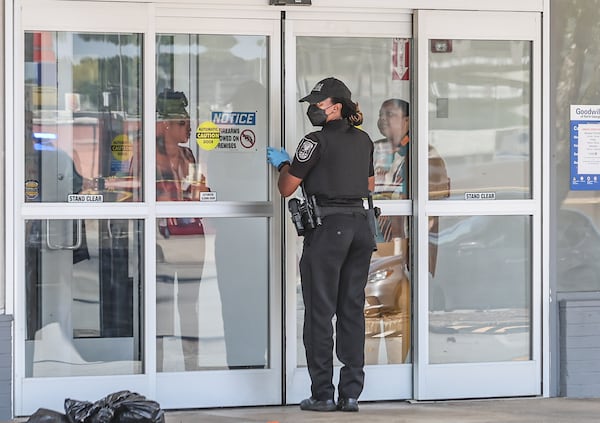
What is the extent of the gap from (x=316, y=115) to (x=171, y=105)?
3.35ft

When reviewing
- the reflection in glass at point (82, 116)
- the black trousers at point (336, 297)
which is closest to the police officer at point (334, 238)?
the black trousers at point (336, 297)

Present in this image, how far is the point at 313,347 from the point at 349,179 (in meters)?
1.05

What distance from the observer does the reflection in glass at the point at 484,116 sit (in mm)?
6816

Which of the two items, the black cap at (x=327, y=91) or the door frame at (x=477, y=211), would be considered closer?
the black cap at (x=327, y=91)

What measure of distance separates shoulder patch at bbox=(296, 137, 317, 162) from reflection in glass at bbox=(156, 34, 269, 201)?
2.03 ft

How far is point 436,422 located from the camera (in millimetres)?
6164

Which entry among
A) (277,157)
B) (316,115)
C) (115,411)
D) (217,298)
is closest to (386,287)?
(217,298)

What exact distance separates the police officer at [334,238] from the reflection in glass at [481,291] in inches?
31.2

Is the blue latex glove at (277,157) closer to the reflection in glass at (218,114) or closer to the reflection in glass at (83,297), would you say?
the reflection in glass at (218,114)

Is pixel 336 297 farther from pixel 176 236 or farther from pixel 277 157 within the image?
pixel 176 236

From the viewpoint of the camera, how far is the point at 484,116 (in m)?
6.90

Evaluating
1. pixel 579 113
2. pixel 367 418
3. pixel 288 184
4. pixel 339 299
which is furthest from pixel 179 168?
pixel 579 113

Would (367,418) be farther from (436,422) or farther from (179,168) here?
(179,168)

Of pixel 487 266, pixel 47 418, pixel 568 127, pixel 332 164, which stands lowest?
pixel 47 418
